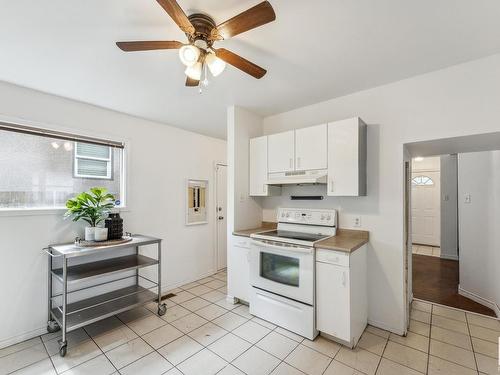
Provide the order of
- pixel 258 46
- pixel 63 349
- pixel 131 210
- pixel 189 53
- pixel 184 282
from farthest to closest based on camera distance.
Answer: pixel 184 282 → pixel 131 210 → pixel 63 349 → pixel 258 46 → pixel 189 53

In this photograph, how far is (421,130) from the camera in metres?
2.30

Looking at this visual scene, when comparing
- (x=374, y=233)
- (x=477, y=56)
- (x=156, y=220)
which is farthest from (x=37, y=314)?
(x=477, y=56)

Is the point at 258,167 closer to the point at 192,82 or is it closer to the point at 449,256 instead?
the point at 192,82

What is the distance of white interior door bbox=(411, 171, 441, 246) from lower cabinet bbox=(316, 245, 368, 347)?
Result: 16.9 ft

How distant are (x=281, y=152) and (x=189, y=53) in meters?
1.70

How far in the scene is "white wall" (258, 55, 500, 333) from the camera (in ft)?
6.70

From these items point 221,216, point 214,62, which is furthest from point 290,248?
point 221,216

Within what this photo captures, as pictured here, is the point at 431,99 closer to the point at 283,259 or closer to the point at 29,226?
the point at 283,259

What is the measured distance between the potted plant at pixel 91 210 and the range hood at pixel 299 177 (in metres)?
1.89

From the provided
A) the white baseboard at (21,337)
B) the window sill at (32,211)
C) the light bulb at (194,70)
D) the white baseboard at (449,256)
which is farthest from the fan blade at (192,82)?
the white baseboard at (449,256)

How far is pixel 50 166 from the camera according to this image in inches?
101

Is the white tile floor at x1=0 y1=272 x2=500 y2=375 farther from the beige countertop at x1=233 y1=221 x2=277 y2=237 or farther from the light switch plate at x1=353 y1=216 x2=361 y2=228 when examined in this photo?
the light switch plate at x1=353 y1=216 x2=361 y2=228

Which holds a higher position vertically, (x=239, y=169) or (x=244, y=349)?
(x=239, y=169)

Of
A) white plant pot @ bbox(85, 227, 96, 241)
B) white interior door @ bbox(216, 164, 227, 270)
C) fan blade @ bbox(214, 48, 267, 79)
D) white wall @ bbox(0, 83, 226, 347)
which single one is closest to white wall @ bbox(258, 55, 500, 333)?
fan blade @ bbox(214, 48, 267, 79)
